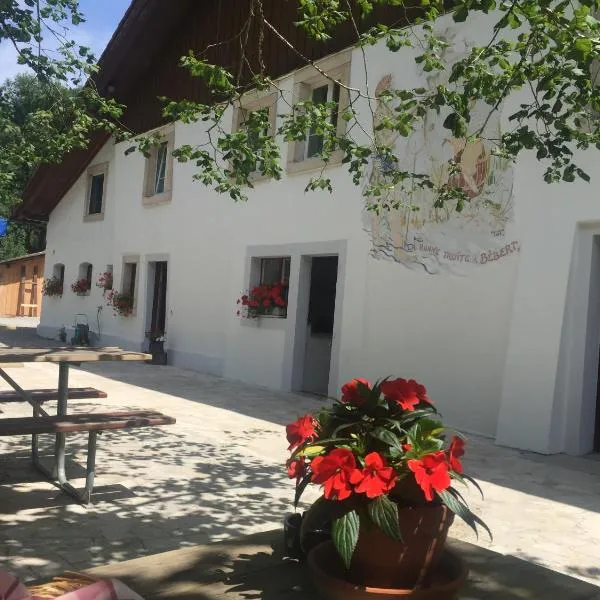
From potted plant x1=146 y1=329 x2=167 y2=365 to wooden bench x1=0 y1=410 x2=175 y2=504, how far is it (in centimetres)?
805

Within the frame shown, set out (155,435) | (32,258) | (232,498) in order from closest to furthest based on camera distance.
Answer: (232,498), (155,435), (32,258)

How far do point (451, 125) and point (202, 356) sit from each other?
884 cm

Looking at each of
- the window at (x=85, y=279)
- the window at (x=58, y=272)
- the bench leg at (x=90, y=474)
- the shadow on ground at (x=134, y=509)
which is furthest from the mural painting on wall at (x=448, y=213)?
the window at (x=58, y=272)

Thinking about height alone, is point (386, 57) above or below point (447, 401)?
above

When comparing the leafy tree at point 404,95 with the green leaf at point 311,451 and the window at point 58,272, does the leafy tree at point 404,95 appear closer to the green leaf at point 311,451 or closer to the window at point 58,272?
the green leaf at point 311,451

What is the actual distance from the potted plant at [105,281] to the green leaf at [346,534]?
14.2 meters

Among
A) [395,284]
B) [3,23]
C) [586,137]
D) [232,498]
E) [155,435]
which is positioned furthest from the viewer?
[395,284]

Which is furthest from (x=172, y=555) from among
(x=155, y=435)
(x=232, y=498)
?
(x=155, y=435)

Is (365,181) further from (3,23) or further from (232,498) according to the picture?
(232,498)

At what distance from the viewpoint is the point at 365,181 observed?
901cm

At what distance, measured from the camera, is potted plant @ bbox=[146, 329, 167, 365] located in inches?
511

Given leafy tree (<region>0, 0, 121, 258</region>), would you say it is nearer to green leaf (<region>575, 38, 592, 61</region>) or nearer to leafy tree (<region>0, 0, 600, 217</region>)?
leafy tree (<region>0, 0, 600, 217</region>)

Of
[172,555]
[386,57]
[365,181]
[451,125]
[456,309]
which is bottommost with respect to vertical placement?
[172,555]

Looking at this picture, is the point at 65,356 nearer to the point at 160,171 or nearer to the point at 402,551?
the point at 402,551
